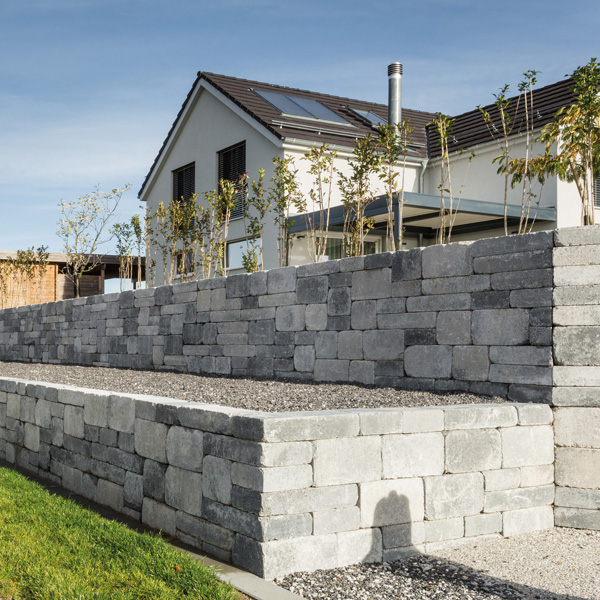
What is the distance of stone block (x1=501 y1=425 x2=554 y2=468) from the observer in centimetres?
541

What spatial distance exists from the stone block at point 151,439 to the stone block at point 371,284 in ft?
9.29

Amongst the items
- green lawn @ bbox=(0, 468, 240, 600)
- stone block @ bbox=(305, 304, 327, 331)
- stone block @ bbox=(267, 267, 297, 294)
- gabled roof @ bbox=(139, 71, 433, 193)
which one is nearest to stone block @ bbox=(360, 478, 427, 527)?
green lawn @ bbox=(0, 468, 240, 600)

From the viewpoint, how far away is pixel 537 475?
5.60 metres

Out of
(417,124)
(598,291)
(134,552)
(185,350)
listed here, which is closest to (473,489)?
(598,291)

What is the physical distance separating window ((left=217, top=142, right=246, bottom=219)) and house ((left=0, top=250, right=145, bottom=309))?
6230mm

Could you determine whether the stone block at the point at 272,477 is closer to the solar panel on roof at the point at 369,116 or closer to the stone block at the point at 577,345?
the stone block at the point at 577,345

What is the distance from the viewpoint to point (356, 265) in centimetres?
769

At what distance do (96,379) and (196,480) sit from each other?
541cm

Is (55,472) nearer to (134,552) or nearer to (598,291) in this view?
(134,552)

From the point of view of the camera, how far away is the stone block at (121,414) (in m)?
5.77

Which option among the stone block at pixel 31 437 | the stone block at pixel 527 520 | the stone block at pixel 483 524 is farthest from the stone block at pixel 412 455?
the stone block at pixel 31 437

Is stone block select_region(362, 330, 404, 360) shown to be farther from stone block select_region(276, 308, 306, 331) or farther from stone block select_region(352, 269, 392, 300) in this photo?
stone block select_region(276, 308, 306, 331)

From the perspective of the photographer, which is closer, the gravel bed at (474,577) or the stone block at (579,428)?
the gravel bed at (474,577)

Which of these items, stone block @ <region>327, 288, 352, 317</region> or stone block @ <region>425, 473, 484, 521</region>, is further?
stone block @ <region>327, 288, 352, 317</region>
